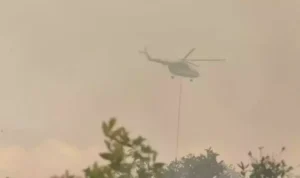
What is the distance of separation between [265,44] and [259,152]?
273 mm

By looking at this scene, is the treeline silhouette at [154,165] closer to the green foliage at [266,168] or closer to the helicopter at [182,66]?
the green foliage at [266,168]

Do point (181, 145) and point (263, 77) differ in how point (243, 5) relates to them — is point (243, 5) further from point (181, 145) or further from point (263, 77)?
point (181, 145)

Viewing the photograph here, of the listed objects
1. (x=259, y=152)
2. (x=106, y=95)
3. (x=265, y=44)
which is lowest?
(x=259, y=152)

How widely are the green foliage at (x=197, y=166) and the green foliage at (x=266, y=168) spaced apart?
0.19 ft

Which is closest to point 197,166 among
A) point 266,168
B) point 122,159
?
point 266,168

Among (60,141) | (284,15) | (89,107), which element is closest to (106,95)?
(89,107)

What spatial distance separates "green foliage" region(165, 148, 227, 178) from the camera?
1.25 metres

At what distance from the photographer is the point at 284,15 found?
139cm

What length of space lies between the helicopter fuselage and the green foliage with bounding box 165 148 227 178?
20 cm

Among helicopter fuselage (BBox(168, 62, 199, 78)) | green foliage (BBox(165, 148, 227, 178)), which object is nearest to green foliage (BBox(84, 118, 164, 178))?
green foliage (BBox(165, 148, 227, 178))

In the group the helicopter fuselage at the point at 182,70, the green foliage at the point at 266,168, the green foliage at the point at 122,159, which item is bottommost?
the green foliage at the point at 122,159

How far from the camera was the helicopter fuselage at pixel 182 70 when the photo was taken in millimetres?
1350

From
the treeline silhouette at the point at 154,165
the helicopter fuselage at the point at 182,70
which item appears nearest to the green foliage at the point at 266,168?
the treeline silhouette at the point at 154,165

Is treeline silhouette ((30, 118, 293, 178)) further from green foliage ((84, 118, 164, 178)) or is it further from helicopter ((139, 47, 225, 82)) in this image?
helicopter ((139, 47, 225, 82))
